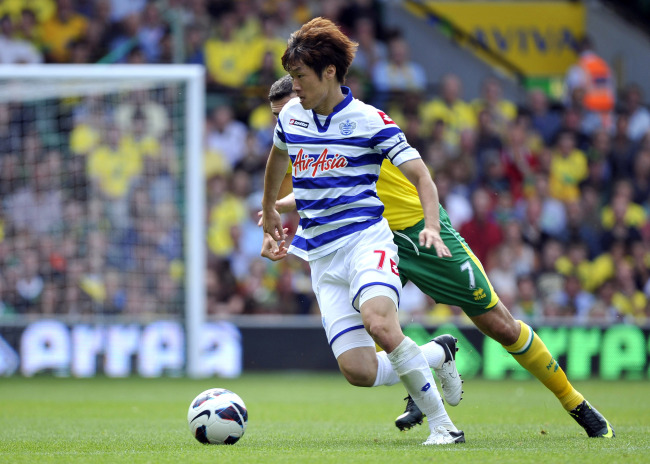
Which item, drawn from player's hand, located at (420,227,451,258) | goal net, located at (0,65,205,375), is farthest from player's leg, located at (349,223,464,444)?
goal net, located at (0,65,205,375)

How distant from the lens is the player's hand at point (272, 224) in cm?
638

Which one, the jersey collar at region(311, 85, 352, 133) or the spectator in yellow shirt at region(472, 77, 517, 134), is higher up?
the jersey collar at region(311, 85, 352, 133)

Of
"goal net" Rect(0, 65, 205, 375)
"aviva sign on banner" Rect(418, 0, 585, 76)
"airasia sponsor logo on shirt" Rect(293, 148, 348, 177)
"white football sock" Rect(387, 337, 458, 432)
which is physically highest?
"airasia sponsor logo on shirt" Rect(293, 148, 348, 177)

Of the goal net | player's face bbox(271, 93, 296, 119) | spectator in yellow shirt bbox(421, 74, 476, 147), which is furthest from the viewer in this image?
spectator in yellow shirt bbox(421, 74, 476, 147)

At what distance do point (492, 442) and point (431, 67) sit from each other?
13.7 metres

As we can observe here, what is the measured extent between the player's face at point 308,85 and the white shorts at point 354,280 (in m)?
0.78

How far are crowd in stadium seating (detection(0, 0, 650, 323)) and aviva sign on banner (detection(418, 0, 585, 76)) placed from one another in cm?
224

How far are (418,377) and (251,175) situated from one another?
33.8 feet

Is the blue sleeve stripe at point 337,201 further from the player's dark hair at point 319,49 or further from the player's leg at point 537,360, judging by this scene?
the player's leg at point 537,360

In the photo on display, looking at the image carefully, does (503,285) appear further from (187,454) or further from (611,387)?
(187,454)

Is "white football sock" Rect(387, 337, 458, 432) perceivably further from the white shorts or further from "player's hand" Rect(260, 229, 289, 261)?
"player's hand" Rect(260, 229, 289, 261)

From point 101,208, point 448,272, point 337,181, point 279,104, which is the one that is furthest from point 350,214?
point 101,208

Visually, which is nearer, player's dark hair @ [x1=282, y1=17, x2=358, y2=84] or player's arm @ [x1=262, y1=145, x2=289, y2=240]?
player's dark hair @ [x1=282, y1=17, x2=358, y2=84]

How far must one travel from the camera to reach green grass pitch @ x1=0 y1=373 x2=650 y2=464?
5266mm
